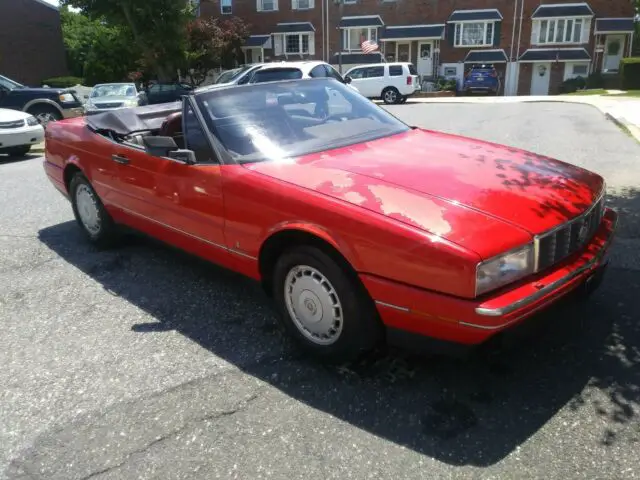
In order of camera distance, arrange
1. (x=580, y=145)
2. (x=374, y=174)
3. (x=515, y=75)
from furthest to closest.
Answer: (x=515, y=75), (x=580, y=145), (x=374, y=174)

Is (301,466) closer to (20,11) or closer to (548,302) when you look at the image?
(548,302)

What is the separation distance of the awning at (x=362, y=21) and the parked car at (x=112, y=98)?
78.0 feet

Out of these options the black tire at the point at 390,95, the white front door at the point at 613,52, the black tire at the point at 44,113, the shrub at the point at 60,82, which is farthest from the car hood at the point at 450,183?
the white front door at the point at 613,52

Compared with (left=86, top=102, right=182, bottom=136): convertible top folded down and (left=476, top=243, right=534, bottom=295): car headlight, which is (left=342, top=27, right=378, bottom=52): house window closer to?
(left=86, top=102, right=182, bottom=136): convertible top folded down

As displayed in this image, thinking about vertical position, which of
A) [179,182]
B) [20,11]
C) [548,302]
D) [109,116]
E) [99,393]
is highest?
[20,11]

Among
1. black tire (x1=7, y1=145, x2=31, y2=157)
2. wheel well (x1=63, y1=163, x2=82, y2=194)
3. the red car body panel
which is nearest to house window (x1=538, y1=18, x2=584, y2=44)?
black tire (x1=7, y1=145, x2=31, y2=157)

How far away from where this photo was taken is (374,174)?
123 inches

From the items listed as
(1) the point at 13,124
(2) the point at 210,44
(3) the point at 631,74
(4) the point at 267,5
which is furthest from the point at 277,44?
(1) the point at 13,124

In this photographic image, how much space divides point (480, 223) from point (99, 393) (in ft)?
7.17

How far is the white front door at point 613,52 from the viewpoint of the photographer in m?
35.9

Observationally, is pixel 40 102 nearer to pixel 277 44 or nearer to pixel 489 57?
pixel 277 44

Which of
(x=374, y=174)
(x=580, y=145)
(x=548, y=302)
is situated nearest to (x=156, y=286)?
(x=374, y=174)

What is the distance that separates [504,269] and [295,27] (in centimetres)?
4126

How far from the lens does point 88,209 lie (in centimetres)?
514
